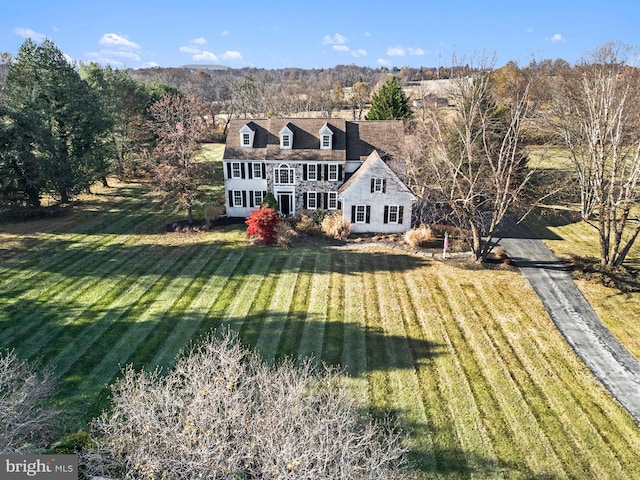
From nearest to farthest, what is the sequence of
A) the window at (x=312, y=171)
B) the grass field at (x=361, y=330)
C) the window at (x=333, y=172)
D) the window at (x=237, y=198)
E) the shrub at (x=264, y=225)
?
the grass field at (x=361, y=330) < the shrub at (x=264, y=225) < the window at (x=333, y=172) < the window at (x=312, y=171) < the window at (x=237, y=198)

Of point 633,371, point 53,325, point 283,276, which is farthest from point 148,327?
point 633,371

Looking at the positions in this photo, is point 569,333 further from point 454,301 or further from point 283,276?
point 283,276

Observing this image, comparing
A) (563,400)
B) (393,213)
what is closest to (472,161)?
(393,213)

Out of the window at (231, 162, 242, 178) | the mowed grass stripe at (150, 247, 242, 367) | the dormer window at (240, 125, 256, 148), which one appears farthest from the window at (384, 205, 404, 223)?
the dormer window at (240, 125, 256, 148)

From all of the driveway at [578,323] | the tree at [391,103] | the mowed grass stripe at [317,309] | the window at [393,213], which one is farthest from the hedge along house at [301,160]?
the tree at [391,103]

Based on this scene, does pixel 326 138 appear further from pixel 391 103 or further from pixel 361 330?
pixel 361 330

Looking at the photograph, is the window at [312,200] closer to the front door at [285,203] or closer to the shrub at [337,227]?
the front door at [285,203]
